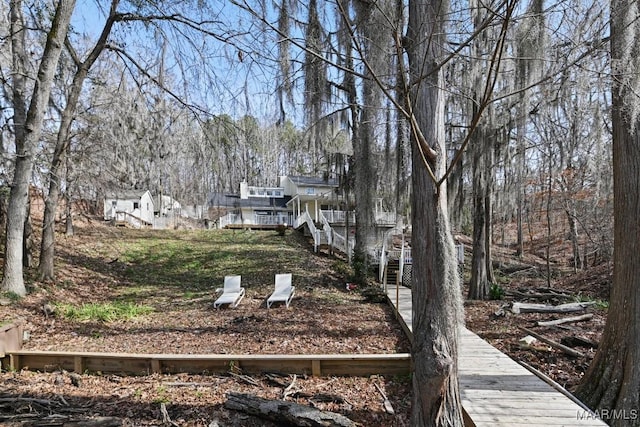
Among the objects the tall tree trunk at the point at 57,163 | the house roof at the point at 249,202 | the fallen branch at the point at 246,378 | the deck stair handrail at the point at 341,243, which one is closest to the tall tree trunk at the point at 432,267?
the fallen branch at the point at 246,378

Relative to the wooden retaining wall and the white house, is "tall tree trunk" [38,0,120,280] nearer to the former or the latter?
the wooden retaining wall

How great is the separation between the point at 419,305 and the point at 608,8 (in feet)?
9.15

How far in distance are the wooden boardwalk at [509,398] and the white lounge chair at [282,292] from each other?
3.75m

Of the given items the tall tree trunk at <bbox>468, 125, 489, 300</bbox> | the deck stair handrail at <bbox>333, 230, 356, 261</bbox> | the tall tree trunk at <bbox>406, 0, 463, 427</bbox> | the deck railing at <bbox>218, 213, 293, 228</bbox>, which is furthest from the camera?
the deck railing at <bbox>218, 213, 293, 228</bbox>

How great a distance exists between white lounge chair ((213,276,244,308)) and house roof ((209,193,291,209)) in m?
19.0

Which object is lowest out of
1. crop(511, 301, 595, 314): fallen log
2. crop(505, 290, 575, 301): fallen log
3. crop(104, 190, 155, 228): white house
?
crop(505, 290, 575, 301): fallen log

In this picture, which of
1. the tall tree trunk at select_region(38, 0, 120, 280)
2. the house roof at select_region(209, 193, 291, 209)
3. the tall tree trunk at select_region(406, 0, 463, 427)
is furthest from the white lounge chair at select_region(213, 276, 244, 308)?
the house roof at select_region(209, 193, 291, 209)

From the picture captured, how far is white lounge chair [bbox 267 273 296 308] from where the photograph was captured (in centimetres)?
695

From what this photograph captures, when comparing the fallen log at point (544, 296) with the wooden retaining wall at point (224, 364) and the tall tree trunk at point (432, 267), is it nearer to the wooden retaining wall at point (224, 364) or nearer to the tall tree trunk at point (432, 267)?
the wooden retaining wall at point (224, 364)

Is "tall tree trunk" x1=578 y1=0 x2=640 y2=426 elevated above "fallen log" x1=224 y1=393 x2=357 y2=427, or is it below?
above

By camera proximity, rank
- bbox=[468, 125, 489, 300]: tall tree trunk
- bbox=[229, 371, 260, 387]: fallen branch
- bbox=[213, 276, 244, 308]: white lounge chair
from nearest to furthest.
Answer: bbox=[229, 371, 260, 387]: fallen branch, bbox=[213, 276, 244, 308]: white lounge chair, bbox=[468, 125, 489, 300]: tall tree trunk

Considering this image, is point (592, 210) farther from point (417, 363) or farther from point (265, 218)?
point (265, 218)

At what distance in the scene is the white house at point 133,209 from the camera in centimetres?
2232

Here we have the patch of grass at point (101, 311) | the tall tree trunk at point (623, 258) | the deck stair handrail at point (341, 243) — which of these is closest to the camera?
the tall tree trunk at point (623, 258)
